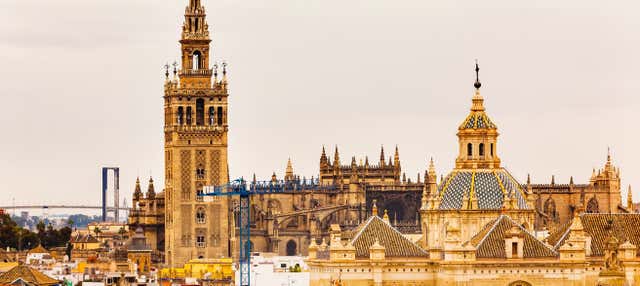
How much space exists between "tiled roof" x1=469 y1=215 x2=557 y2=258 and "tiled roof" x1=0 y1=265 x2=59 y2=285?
4916cm

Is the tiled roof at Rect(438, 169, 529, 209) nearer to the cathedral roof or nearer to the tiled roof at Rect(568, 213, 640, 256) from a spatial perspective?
the cathedral roof

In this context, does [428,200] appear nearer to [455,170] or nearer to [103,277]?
[455,170]

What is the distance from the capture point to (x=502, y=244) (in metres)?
127

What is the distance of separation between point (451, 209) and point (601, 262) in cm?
868

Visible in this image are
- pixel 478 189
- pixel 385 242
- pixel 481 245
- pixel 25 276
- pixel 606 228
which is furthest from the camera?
pixel 25 276

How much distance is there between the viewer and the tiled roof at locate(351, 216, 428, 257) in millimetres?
128625

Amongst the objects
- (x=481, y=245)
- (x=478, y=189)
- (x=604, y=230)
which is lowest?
(x=481, y=245)

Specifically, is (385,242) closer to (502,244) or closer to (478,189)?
(502,244)

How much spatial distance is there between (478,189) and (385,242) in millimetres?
7268

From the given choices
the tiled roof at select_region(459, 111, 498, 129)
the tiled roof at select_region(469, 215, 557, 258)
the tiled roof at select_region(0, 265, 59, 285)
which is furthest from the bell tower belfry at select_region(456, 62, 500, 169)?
the tiled roof at select_region(0, 265, 59, 285)

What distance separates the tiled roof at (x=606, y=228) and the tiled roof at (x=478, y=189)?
3.81 meters

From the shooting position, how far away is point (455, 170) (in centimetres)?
13550

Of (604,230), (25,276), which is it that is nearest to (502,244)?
(604,230)

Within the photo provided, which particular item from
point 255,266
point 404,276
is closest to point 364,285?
point 404,276
